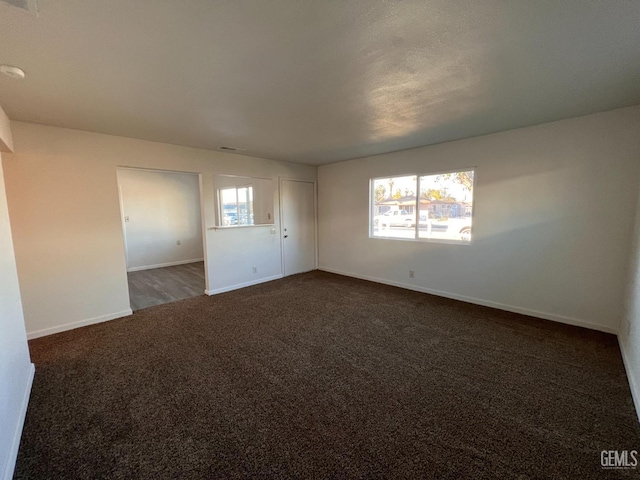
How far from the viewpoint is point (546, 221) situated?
129 inches

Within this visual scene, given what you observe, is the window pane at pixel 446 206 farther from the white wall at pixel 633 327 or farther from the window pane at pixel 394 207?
the white wall at pixel 633 327

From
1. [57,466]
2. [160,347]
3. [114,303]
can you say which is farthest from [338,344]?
[114,303]

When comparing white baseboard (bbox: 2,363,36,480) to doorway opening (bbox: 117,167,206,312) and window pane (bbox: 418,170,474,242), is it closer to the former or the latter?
doorway opening (bbox: 117,167,206,312)

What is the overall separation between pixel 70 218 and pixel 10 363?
6.76 ft

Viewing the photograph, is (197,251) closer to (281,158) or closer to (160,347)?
(281,158)

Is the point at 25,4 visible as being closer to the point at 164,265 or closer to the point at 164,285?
the point at 164,285

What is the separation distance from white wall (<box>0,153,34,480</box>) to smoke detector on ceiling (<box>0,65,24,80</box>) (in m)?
0.88

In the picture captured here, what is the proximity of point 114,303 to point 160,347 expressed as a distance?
1376 millimetres

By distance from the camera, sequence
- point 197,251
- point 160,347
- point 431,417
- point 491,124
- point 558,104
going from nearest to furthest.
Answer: point 431,417 < point 558,104 < point 160,347 < point 491,124 < point 197,251

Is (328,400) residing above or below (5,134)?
below

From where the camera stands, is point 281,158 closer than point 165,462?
No

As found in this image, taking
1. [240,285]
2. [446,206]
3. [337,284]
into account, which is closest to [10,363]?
[240,285]

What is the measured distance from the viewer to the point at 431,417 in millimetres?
1851

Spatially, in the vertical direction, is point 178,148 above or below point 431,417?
above
